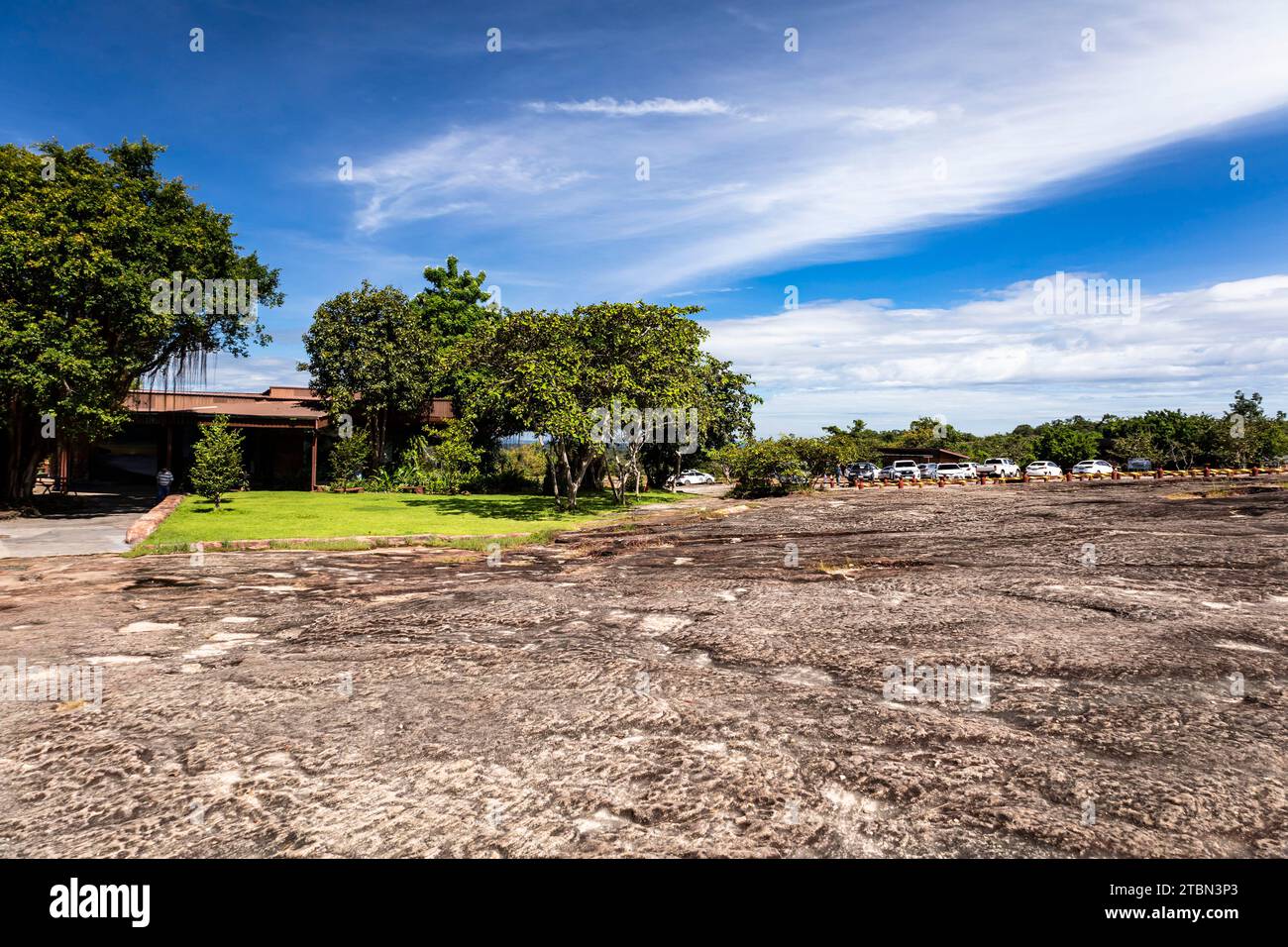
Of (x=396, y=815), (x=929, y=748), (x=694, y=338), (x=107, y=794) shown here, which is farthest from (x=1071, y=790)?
(x=694, y=338)

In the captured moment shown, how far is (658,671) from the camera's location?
5.41m

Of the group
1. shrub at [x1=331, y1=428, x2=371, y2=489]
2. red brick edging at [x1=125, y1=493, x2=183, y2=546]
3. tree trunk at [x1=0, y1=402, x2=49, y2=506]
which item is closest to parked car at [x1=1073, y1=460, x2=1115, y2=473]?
shrub at [x1=331, y1=428, x2=371, y2=489]

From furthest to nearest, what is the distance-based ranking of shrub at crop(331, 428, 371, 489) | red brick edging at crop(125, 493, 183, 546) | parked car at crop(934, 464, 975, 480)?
parked car at crop(934, 464, 975, 480)
shrub at crop(331, 428, 371, 489)
red brick edging at crop(125, 493, 183, 546)

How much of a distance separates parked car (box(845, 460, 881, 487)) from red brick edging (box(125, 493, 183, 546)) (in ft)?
107

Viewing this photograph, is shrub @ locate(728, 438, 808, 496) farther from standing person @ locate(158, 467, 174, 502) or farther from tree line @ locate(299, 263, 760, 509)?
standing person @ locate(158, 467, 174, 502)

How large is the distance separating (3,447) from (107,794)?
84.4 ft

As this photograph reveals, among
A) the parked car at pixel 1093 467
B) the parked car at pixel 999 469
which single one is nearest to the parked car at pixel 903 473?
the parked car at pixel 999 469

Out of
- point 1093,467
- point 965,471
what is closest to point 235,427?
point 965,471

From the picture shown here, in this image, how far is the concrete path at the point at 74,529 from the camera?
39.9 feet

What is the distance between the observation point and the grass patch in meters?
13.8

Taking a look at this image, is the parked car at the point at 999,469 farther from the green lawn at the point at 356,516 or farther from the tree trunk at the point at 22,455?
the tree trunk at the point at 22,455

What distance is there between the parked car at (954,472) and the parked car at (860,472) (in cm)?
384
